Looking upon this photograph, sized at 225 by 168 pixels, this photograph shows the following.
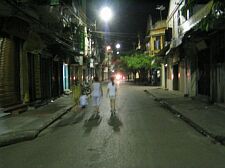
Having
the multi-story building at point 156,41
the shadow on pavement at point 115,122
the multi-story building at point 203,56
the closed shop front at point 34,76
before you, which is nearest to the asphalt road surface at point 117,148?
the shadow on pavement at point 115,122

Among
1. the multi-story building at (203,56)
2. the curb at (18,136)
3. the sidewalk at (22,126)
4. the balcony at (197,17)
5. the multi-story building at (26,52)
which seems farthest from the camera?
the balcony at (197,17)

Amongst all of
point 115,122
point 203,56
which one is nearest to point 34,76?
point 115,122

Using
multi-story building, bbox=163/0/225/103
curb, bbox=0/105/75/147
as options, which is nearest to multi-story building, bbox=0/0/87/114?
curb, bbox=0/105/75/147

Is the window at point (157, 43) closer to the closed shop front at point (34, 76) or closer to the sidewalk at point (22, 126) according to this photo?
the closed shop front at point (34, 76)

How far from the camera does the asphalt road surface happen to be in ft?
26.2

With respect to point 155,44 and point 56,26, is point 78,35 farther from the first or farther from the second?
point 155,44

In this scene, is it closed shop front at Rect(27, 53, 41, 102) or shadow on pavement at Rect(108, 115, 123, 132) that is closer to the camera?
shadow on pavement at Rect(108, 115, 123, 132)

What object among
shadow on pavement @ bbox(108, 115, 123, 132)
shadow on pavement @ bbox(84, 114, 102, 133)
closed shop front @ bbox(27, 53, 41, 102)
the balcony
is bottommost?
shadow on pavement @ bbox(84, 114, 102, 133)

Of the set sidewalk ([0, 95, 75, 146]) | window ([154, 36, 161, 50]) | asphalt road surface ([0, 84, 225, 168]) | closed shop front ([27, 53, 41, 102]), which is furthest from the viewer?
window ([154, 36, 161, 50])

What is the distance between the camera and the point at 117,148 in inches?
376

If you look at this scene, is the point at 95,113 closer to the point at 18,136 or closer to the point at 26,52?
the point at 26,52

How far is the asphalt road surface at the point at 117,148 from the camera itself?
800 cm

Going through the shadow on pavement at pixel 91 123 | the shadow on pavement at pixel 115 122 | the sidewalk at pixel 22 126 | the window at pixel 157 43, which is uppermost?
the window at pixel 157 43

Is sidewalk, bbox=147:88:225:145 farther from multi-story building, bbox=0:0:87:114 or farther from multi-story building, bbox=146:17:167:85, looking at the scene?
multi-story building, bbox=146:17:167:85
